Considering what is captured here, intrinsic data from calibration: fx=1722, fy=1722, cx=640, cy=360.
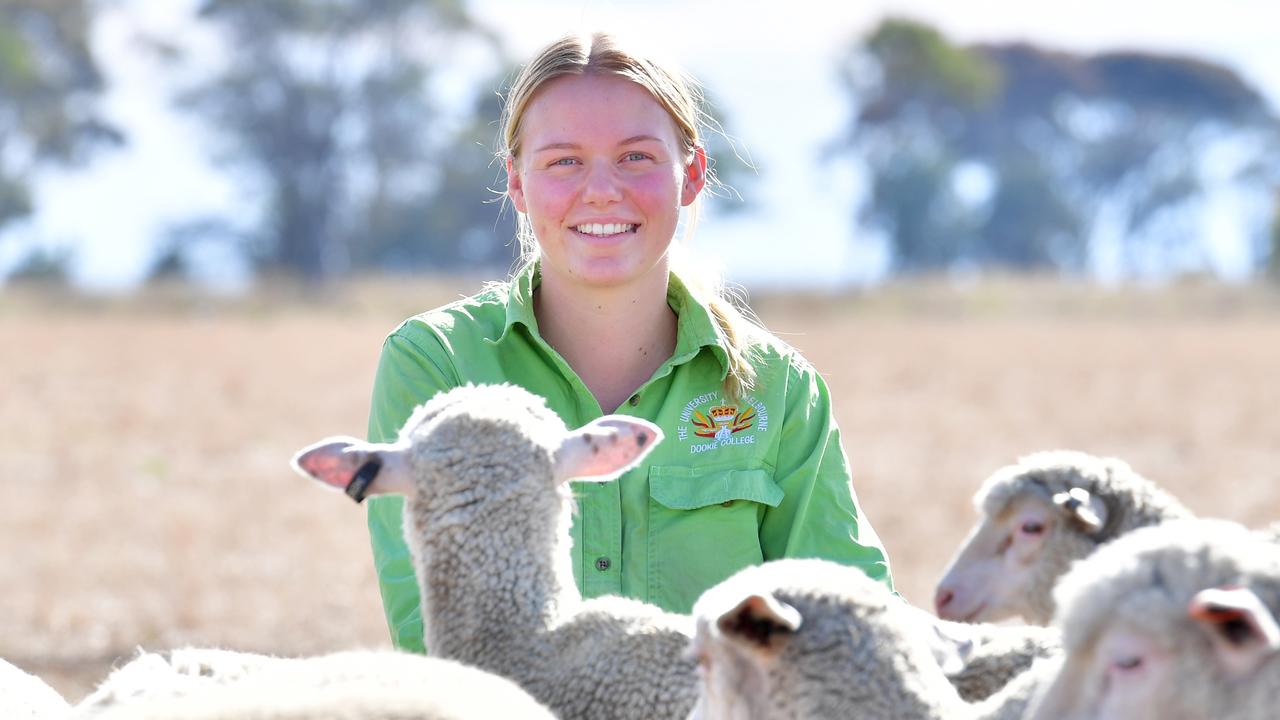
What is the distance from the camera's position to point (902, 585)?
992cm

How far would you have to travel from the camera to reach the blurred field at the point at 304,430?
9.81 metres

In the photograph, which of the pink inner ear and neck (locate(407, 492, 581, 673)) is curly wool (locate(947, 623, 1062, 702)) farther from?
the pink inner ear

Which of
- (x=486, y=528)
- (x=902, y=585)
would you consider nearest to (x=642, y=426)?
(x=486, y=528)

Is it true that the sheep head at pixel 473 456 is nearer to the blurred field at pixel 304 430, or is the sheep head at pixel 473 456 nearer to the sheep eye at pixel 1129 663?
the sheep eye at pixel 1129 663

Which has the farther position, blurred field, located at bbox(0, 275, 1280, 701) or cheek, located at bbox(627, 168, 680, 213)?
blurred field, located at bbox(0, 275, 1280, 701)

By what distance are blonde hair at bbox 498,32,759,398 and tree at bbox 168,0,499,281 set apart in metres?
45.9

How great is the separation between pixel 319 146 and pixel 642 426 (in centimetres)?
4932

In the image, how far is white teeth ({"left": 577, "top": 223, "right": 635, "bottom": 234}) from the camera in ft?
14.6

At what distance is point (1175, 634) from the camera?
8.29ft

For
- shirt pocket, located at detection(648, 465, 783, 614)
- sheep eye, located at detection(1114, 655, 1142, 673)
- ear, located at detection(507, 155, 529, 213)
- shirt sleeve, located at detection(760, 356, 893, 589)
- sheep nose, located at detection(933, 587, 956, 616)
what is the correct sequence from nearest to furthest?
1. sheep eye, located at detection(1114, 655, 1142, 673)
2. shirt pocket, located at detection(648, 465, 783, 614)
3. shirt sleeve, located at detection(760, 356, 893, 589)
4. ear, located at detection(507, 155, 529, 213)
5. sheep nose, located at detection(933, 587, 956, 616)

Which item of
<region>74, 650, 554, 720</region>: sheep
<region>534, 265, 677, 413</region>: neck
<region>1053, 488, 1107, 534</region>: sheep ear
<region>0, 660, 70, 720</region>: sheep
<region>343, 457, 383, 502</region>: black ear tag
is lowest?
<region>0, 660, 70, 720</region>: sheep

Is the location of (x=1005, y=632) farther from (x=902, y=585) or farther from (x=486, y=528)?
(x=902, y=585)

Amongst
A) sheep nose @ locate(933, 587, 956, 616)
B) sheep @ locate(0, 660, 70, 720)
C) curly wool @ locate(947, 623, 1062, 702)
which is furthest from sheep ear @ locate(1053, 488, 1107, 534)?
sheep @ locate(0, 660, 70, 720)

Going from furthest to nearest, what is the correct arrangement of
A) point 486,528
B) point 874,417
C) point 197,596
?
1. point 874,417
2. point 197,596
3. point 486,528
